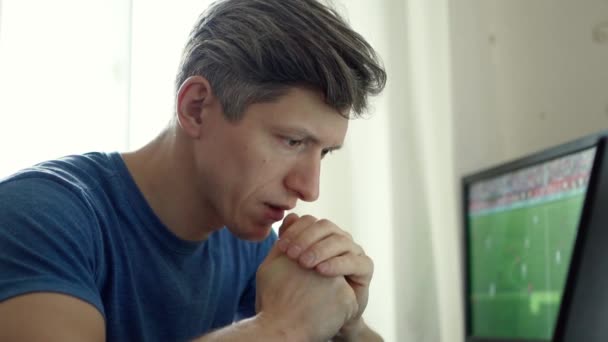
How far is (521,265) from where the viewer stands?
1.57 meters

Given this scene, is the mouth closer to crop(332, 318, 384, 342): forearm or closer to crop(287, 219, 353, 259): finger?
crop(287, 219, 353, 259): finger

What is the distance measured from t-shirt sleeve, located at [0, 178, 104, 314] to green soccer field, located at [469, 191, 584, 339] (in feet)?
3.25

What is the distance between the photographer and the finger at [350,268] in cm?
92

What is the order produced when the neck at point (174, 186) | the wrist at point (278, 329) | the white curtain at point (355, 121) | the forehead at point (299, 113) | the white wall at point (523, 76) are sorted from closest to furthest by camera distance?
1. the wrist at point (278, 329)
2. the forehead at point (299, 113)
3. the neck at point (174, 186)
4. the white curtain at point (355, 121)
5. the white wall at point (523, 76)

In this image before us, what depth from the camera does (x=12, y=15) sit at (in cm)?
139

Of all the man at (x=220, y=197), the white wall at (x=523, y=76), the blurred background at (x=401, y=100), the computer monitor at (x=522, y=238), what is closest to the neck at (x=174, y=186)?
the man at (x=220, y=197)

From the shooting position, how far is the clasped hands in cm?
86

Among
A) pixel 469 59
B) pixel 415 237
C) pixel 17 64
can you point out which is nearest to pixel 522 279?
pixel 415 237

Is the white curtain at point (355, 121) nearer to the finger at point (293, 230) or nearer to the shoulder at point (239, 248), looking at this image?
the shoulder at point (239, 248)

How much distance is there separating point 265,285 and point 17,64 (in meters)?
0.81

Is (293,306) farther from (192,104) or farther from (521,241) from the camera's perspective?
(521,241)

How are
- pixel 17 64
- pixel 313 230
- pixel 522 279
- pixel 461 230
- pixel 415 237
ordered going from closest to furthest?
pixel 313 230, pixel 17 64, pixel 522 279, pixel 415 237, pixel 461 230

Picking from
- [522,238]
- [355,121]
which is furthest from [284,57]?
[522,238]

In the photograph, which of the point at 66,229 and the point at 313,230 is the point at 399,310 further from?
the point at 66,229
